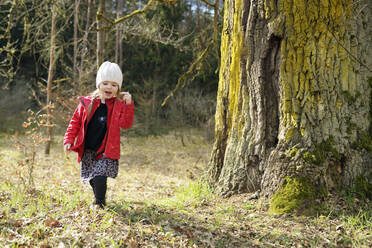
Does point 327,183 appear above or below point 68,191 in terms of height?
above

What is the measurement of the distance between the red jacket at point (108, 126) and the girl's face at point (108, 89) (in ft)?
0.26

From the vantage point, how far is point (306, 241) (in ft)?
8.83

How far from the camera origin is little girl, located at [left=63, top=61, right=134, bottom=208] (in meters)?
3.32

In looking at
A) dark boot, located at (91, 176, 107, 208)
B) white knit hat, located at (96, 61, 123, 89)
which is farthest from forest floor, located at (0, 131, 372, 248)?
white knit hat, located at (96, 61, 123, 89)

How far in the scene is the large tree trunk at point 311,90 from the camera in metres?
3.17

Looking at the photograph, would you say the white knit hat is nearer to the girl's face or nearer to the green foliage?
the girl's face

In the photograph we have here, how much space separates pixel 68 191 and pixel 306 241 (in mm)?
3658

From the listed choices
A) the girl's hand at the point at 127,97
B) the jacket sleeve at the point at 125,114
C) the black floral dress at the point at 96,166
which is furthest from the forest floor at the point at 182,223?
the girl's hand at the point at 127,97

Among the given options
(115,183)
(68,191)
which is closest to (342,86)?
(68,191)

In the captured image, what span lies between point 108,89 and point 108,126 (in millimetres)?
375

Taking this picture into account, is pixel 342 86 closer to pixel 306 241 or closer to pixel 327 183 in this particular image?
pixel 327 183

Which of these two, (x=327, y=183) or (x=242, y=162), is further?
(x=242, y=162)

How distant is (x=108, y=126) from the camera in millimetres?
3391

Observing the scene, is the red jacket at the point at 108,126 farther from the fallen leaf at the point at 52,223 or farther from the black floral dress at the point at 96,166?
the fallen leaf at the point at 52,223
